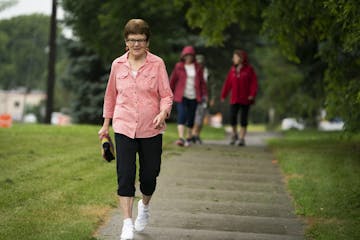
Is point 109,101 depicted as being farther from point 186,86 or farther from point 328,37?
point 328,37

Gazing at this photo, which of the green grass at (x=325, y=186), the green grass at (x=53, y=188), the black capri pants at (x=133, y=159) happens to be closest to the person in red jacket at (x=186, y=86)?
the green grass at (x=53, y=188)

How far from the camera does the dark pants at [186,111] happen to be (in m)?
13.2

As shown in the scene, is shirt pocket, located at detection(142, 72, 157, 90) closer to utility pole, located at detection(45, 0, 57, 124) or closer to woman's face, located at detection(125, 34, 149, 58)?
woman's face, located at detection(125, 34, 149, 58)

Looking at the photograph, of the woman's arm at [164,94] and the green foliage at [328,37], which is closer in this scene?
the woman's arm at [164,94]

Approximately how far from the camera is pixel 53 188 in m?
8.23

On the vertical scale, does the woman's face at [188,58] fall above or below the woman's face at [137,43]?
below

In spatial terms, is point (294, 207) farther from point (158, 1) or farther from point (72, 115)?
point (72, 115)

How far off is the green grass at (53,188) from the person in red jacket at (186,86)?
0.65 m

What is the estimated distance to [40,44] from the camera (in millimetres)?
81375

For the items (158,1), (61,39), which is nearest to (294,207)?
(158,1)

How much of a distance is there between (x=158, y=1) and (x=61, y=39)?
1153cm

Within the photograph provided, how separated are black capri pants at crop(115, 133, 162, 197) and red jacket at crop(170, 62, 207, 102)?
6567 millimetres

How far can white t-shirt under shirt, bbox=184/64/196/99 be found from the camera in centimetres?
1303

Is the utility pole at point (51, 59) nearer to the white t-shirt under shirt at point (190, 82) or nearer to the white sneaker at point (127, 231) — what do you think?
the white t-shirt under shirt at point (190, 82)
